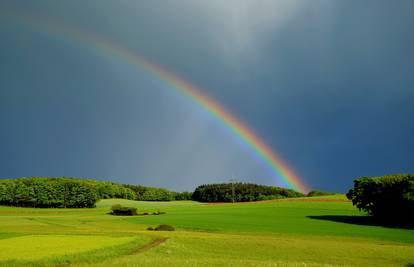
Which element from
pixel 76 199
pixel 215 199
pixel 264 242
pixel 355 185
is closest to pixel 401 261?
pixel 264 242

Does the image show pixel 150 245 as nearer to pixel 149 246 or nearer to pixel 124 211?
pixel 149 246

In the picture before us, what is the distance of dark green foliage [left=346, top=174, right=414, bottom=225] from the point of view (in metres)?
62.8

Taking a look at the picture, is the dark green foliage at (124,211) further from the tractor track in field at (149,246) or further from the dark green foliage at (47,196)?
the tractor track in field at (149,246)

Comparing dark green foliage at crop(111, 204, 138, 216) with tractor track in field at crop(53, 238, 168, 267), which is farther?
dark green foliage at crop(111, 204, 138, 216)

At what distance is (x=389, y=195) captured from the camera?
217 ft

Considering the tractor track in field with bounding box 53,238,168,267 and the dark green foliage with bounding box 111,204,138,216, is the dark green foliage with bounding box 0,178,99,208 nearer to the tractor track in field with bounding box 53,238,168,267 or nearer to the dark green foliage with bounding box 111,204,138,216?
the dark green foliage with bounding box 111,204,138,216

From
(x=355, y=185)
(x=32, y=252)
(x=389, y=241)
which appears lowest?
(x=32, y=252)

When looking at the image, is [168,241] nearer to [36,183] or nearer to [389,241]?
[389,241]

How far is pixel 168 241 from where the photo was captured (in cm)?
3675

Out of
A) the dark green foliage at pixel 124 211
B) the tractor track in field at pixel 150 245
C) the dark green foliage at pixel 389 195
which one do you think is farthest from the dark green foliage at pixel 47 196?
the tractor track in field at pixel 150 245

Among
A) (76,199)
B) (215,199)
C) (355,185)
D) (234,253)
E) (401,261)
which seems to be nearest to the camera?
(401,261)

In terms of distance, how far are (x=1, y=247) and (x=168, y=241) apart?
14628 mm

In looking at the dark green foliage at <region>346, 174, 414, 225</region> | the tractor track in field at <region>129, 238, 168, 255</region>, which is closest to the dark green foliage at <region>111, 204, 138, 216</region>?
the dark green foliage at <region>346, 174, 414, 225</region>

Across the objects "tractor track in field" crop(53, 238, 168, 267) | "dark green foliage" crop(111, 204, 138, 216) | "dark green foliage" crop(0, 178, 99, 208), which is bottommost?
"tractor track in field" crop(53, 238, 168, 267)
